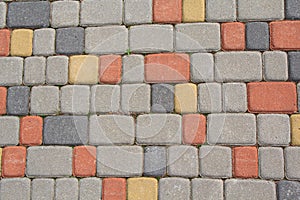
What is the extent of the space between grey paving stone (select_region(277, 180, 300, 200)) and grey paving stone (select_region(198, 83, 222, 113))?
0.54 metres

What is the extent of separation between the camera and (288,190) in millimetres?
2156

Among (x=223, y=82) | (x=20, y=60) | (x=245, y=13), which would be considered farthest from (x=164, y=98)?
(x=20, y=60)

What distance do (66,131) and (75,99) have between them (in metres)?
0.20

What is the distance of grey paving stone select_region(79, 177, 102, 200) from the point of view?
224 cm

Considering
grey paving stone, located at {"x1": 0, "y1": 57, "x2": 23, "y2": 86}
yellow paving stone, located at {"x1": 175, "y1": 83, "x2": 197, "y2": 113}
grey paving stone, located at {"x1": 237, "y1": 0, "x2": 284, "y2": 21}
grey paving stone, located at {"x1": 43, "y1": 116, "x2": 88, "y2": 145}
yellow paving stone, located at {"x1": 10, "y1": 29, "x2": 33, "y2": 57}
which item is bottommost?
grey paving stone, located at {"x1": 43, "y1": 116, "x2": 88, "y2": 145}

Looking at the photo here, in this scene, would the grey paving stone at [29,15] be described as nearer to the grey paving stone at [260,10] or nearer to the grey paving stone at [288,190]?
the grey paving stone at [260,10]

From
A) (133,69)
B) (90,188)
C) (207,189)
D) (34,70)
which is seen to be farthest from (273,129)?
(34,70)

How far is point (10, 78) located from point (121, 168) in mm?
893

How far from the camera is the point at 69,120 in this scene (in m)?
2.31

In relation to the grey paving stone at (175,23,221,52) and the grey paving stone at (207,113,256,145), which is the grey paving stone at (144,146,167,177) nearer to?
the grey paving stone at (207,113,256,145)

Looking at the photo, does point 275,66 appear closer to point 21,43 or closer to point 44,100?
point 44,100

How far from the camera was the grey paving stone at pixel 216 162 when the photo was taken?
2203 mm

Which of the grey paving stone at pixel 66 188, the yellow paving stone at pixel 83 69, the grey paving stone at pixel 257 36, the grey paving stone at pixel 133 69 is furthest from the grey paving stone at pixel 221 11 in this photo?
the grey paving stone at pixel 66 188

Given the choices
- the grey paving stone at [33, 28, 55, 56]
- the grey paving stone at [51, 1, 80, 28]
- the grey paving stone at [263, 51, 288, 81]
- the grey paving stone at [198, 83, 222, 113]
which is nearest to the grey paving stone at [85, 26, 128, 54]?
the grey paving stone at [51, 1, 80, 28]
